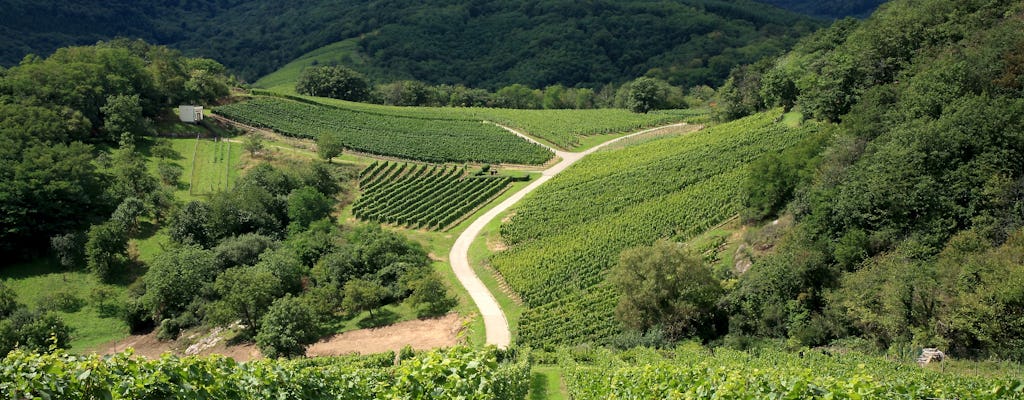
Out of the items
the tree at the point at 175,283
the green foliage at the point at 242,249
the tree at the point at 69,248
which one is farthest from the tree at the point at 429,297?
the tree at the point at 69,248

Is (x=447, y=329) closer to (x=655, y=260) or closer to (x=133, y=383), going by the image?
(x=655, y=260)

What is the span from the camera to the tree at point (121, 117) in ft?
251

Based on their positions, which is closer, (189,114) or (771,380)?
(771,380)

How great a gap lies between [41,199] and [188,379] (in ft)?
172

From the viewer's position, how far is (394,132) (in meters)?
95.9

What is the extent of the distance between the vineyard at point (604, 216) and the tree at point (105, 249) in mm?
30880

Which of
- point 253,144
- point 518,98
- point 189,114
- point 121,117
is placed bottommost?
point 253,144

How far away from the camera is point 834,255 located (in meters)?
36.9

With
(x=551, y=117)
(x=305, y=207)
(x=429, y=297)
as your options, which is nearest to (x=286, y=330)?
(x=429, y=297)

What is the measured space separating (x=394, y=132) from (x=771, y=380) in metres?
84.1

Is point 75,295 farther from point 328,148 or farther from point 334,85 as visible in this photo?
point 334,85

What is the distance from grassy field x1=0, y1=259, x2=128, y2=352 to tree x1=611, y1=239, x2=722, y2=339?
36633mm

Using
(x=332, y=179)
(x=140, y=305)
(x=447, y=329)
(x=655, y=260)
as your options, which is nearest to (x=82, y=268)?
(x=140, y=305)

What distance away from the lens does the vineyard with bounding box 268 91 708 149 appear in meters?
101
